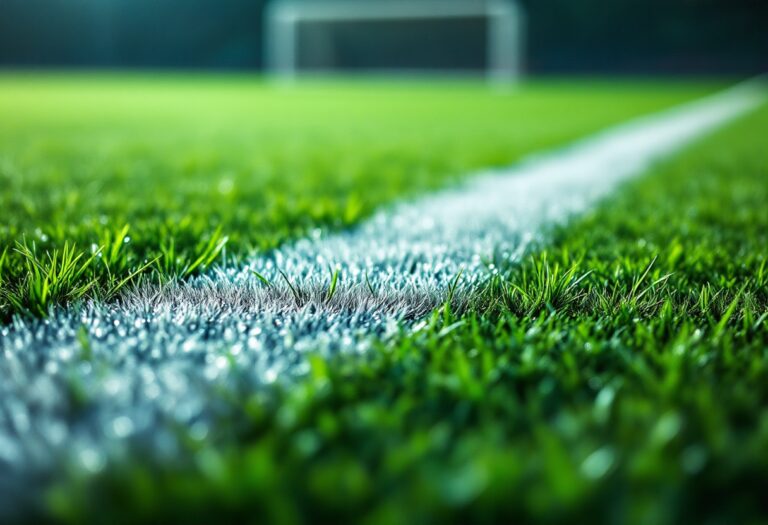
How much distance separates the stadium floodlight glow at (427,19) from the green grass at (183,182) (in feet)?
49.0

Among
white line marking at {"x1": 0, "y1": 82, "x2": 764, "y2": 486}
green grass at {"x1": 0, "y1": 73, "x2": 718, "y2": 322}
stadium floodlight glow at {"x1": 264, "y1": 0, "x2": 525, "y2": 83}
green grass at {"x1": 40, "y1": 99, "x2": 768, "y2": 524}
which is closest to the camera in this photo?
green grass at {"x1": 40, "y1": 99, "x2": 768, "y2": 524}

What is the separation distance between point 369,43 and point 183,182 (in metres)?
21.8

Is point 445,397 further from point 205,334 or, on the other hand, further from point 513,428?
point 205,334

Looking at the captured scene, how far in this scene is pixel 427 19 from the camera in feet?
71.9

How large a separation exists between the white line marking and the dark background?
2295 centimetres

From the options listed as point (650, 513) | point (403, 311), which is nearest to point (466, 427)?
point (650, 513)

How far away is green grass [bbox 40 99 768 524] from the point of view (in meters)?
0.62

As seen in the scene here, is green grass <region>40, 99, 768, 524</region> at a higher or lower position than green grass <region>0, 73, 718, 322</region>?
higher

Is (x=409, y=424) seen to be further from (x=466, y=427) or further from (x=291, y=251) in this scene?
(x=291, y=251)

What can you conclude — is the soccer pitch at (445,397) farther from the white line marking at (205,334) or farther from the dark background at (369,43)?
the dark background at (369,43)

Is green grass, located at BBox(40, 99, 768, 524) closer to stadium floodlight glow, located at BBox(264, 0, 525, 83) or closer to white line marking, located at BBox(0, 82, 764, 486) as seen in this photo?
white line marking, located at BBox(0, 82, 764, 486)

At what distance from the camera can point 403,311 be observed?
119cm

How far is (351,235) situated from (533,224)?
1.73 feet

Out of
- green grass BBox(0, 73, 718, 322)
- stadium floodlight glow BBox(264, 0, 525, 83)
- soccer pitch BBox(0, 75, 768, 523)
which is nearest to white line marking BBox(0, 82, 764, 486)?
soccer pitch BBox(0, 75, 768, 523)
